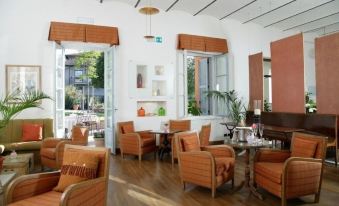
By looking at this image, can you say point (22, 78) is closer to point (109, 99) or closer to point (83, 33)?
point (83, 33)

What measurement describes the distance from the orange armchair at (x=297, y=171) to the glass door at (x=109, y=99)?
387 cm

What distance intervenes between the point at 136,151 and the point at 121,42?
9.18 ft

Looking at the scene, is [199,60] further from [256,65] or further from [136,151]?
[136,151]

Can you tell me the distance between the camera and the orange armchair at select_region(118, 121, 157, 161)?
5.94 metres

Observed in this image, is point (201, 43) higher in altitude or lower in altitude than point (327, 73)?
higher

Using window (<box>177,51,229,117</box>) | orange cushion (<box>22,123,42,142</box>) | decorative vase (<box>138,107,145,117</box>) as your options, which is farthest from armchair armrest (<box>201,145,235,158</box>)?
orange cushion (<box>22,123,42,142</box>)

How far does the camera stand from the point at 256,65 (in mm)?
7824

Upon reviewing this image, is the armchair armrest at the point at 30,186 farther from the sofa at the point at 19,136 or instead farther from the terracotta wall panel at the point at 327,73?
the terracotta wall panel at the point at 327,73

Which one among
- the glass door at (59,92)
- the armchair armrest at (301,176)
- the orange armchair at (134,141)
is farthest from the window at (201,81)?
the armchair armrest at (301,176)

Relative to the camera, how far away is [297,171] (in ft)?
10.5

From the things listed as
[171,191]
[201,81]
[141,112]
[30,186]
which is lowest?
[171,191]

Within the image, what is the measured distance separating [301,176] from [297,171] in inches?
4.2

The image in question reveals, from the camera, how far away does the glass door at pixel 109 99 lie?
6594 millimetres

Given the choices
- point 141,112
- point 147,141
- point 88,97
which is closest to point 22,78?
point 141,112
